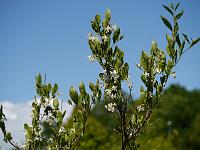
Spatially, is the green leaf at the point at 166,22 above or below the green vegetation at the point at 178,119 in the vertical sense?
below

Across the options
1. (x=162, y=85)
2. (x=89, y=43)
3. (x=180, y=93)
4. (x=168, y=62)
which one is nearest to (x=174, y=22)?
(x=168, y=62)

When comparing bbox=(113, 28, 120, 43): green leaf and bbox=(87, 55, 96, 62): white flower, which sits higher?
bbox=(113, 28, 120, 43): green leaf

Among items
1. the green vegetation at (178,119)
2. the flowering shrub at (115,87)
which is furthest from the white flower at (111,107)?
the green vegetation at (178,119)


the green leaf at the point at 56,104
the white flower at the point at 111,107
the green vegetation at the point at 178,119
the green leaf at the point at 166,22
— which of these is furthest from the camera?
the green vegetation at the point at 178,119

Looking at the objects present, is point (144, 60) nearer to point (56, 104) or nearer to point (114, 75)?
point (114, 75)

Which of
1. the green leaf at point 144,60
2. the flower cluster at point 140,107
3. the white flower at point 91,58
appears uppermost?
the white flower at point 91,58

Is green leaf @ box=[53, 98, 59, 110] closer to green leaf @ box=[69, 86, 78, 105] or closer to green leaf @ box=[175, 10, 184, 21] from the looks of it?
green leaf @ box=[69, 86, 78, 105]

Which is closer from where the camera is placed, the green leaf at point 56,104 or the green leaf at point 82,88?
the green leaf at point 82,88

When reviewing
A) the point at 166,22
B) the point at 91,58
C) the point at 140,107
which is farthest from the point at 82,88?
the point at 166,22

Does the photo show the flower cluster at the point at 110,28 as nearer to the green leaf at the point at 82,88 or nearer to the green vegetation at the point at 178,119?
the green leaf at the point at 82,88

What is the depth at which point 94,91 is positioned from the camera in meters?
4.10

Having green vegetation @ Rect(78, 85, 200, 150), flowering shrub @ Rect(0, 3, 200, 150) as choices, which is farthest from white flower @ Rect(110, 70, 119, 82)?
green vegetation @ Rect(78, 85, 200, 150)

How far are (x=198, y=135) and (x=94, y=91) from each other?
146ft

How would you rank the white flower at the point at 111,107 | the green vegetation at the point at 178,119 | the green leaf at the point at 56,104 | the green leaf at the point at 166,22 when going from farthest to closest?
the green vegetation at the point at 178,119
the green leaf at the point at 56,104
the green leaf at the point at 166,22
the white flower at the point at 111,107
